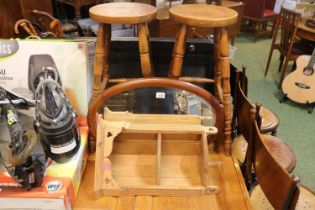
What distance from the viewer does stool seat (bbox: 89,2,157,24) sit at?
856 mm

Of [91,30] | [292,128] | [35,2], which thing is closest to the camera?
[35,2]

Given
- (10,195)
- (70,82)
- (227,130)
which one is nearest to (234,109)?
(227,130)

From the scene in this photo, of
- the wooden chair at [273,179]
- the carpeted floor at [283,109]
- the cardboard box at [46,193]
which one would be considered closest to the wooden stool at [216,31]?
the wooden chair at [273,179]

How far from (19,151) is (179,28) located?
62cm

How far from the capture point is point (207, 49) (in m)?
1.18

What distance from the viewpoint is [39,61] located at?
3.15ft

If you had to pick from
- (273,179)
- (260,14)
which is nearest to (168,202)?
(273,179)

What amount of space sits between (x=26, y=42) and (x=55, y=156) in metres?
0.42

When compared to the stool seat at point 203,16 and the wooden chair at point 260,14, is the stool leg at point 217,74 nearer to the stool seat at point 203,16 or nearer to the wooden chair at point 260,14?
the stool seat at point 203,16

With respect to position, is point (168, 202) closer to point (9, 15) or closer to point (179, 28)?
point (179, 28)

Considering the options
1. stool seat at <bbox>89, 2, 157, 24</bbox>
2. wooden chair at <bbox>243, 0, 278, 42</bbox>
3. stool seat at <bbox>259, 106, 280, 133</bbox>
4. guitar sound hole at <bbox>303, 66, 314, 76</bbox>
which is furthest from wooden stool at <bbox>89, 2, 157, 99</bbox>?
wooden chair at <bbox>243, 0, 278, 42</bbox>

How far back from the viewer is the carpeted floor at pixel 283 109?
6.51 ft

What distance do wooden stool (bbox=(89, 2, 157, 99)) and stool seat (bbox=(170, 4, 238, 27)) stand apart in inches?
3.7

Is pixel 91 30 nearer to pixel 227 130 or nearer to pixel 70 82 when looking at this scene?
pixel 70 82
